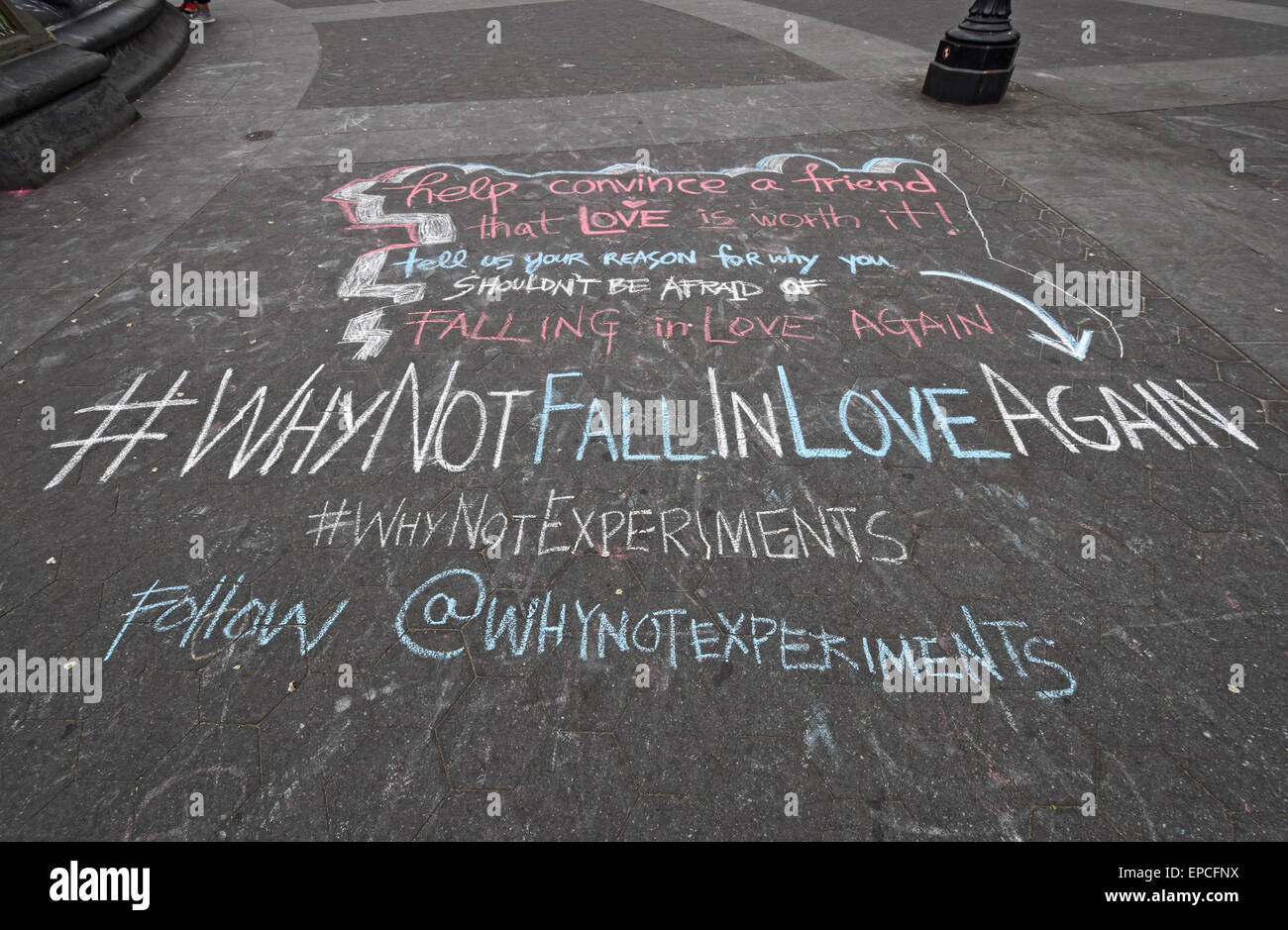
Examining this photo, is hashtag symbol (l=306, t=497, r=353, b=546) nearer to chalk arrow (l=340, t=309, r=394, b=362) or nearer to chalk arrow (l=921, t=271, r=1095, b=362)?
chalk arrow (l=340, t=309, r=394, b=362)

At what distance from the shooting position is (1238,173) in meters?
5.87

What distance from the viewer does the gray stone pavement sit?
86.5 inches

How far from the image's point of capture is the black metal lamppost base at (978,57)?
712 centimetres

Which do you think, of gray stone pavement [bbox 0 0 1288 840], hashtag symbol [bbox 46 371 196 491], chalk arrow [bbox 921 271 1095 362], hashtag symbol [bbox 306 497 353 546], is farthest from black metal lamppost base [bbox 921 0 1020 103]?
hashtag symbol [bbox 46 371 196 491]

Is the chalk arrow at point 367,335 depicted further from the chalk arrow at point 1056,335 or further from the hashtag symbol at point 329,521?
the chalk arrow at point 1056,335

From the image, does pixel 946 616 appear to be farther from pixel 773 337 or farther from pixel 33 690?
pixel 33 690

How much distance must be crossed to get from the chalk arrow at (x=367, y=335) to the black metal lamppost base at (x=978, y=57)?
286 inches

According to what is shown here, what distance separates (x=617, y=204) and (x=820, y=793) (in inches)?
199

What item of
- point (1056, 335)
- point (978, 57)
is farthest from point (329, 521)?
point (978, 57)

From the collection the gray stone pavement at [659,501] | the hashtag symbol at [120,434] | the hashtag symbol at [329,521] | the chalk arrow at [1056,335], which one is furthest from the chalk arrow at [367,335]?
the chalk arrow at [1056,335]

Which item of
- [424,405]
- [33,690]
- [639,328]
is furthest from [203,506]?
[639,328]

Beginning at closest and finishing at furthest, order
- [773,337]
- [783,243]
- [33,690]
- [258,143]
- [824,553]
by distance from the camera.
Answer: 1. [33,690]
2. [824,553]
3. [773,337]
4. [783,243]
5. [258,143]

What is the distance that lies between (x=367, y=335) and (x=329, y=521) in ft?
5.37

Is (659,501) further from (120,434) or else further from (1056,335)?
(120,434)
